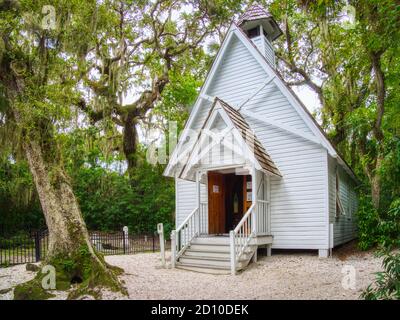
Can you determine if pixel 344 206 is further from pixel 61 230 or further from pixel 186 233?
pixel 61 230

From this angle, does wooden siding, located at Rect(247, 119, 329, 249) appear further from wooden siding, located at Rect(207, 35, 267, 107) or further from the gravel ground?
wooden siding, located at Rect(207, 35, 267, 107)

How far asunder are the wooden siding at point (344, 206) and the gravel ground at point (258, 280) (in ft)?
5.21

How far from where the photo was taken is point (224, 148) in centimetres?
1195

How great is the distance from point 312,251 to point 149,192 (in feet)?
42.8

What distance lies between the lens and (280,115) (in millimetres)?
12852

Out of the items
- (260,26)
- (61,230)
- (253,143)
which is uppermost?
(260,26)

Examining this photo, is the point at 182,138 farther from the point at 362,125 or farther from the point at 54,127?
the point at 362,125

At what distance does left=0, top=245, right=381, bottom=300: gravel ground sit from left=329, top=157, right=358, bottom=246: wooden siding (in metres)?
1.59

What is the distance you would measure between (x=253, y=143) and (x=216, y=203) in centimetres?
262

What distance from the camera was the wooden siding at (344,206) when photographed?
12930 millimetres

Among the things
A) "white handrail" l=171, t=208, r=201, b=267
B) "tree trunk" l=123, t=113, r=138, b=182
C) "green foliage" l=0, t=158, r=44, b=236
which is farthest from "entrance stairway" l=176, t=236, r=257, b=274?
"green foliage" l=0, t=158, r=44, b=236

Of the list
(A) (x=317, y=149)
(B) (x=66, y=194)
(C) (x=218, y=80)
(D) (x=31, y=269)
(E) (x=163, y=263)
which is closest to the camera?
(B) (x=66, y=194)

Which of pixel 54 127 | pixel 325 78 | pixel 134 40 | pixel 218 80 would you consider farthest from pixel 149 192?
pixel 54 127

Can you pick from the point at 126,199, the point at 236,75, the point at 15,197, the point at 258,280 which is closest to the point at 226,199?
the point at 236,75
